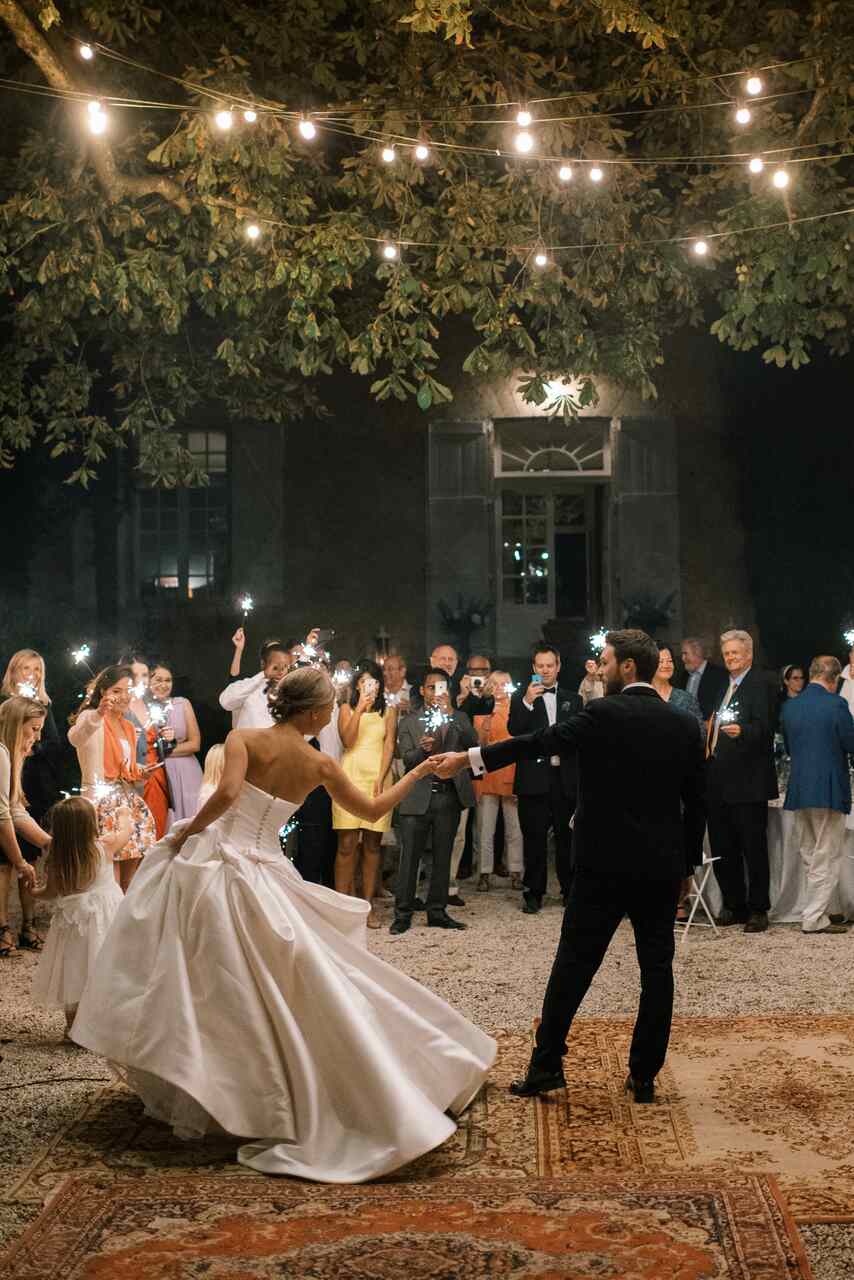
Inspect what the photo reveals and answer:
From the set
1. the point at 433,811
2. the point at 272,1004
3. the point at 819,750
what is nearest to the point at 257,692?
the point at 433,811

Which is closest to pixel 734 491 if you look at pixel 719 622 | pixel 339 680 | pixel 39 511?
pixel 719 622

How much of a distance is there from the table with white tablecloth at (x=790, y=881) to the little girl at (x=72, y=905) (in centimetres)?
433

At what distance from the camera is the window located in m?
15.2

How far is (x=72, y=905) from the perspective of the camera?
6234 mm

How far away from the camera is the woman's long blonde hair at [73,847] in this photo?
6.21 meters

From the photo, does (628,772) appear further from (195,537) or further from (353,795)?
(195,537)

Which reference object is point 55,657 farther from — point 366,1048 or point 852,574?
point 366,1048

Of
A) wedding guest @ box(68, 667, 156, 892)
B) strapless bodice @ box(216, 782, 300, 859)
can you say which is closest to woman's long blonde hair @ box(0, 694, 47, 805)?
wedding guest @ box(68, 667, 156, 892)

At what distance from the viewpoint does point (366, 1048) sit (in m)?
4.66

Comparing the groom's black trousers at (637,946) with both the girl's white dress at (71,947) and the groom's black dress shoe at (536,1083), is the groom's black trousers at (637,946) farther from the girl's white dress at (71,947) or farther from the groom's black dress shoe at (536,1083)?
the girl's white dress at (71,947)

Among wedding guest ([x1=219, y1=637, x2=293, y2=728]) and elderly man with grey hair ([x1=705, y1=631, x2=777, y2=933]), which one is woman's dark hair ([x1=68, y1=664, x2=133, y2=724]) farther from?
elderly man with grey hair ([x1=705, y1=631, x2=777, y2=933])

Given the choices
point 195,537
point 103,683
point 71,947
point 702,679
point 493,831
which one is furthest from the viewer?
point 195,537

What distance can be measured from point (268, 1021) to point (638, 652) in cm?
186

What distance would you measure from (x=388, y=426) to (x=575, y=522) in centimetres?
218
